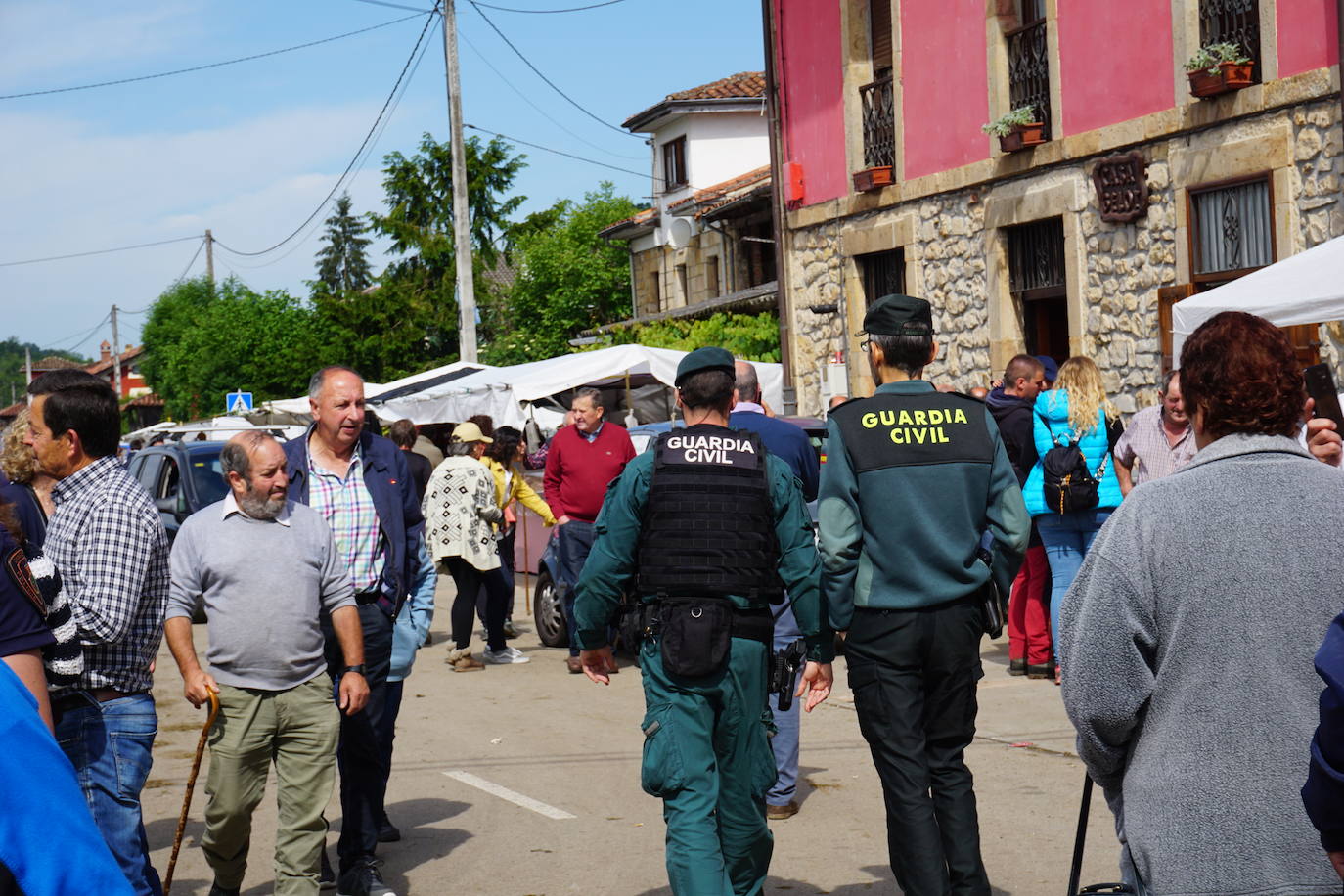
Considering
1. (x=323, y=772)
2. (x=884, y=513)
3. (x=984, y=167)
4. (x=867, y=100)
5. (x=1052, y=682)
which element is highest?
(x=867, y=100)

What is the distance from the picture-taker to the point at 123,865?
452cm

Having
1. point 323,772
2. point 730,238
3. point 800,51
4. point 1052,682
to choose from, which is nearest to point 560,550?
point 1052,682

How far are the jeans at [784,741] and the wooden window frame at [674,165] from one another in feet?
108

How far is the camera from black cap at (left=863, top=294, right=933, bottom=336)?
200 inches

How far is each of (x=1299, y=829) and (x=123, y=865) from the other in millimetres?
3353

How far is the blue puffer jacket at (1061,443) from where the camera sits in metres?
9.02

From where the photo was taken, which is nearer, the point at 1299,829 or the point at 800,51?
the point at 1299,829

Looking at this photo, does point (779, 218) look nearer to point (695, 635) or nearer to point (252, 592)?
point (252, 592)

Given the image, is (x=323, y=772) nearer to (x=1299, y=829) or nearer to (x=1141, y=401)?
(x=1299, y=829)

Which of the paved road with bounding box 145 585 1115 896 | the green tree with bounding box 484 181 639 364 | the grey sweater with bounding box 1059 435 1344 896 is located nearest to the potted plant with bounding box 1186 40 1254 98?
the paved road with bounding box 145 585 1115 896

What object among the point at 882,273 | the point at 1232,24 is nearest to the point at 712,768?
the point at 1232,24

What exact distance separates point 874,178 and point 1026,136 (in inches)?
115

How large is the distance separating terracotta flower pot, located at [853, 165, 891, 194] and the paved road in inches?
355

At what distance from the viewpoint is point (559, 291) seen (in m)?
43.7
